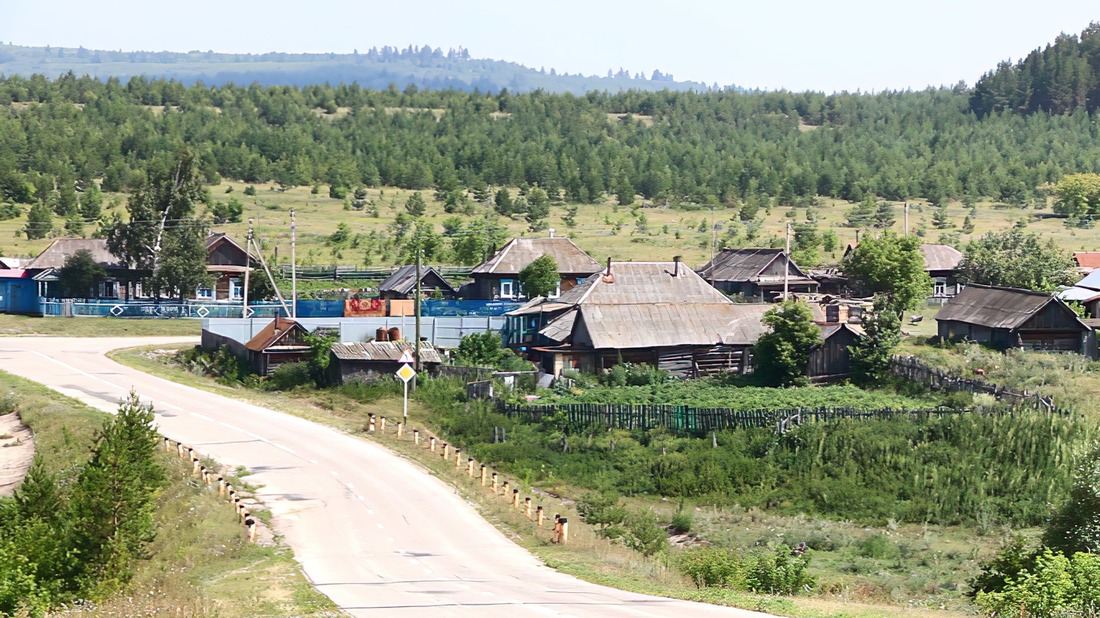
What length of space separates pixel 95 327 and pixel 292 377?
19.6 meters

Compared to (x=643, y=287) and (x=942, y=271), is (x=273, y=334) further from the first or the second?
(x=942, y=271)

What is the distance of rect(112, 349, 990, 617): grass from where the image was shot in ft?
73.4

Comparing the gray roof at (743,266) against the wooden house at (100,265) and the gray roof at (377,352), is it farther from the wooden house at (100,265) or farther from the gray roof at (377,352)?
the wooden house at (100,265)

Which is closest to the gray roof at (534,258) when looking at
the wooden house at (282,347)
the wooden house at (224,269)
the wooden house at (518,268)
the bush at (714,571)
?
the wooden house at (518,268)

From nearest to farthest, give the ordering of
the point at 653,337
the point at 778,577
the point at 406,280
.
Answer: the point at 778,577, the point at 653,337, the point at 406,280

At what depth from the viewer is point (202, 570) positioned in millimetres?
24406

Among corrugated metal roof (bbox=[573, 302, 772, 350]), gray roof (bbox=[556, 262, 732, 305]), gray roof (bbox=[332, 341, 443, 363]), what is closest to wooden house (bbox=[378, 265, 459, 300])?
gray roof (bbox=[556, 262, 732, 305])

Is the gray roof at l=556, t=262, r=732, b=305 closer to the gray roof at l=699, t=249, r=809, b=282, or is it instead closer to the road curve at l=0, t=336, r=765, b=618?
the gray roof at l=699, t=249, r=809, b=282

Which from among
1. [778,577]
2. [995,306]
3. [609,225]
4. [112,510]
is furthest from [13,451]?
[609,225]

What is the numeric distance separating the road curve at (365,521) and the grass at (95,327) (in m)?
12.7

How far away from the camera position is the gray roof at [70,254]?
71669 mm

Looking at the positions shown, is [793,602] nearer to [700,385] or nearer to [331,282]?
[700,385]

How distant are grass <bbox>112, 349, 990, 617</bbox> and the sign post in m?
2.58

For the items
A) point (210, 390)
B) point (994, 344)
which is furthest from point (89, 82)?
point (994, 344)
